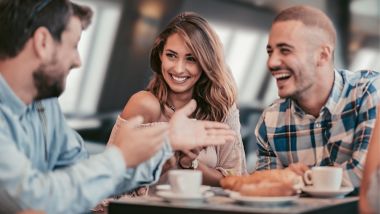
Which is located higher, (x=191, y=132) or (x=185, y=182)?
(x=191, y=132)

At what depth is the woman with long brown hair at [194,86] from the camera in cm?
300

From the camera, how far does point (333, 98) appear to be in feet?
8.39

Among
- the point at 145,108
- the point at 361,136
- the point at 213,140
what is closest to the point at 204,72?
the point at 145,108

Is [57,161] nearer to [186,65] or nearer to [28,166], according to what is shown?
[28,166]

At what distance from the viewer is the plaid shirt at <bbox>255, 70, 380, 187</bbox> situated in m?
2.45

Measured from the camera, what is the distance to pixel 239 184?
6.55 feet

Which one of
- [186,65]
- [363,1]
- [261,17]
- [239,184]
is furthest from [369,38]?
A: [239,184]

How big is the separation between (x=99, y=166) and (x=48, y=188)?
0.48 feet

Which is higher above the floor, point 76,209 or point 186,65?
point 186,65

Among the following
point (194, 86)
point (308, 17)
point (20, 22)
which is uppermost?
point (308, 17)

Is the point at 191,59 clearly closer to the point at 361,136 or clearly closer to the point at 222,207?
the point at 361,136

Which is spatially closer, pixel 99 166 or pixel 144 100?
pixel 99 166

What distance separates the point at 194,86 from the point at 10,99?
129 cm

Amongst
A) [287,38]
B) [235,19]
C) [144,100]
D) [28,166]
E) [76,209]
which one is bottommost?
[76,209]
